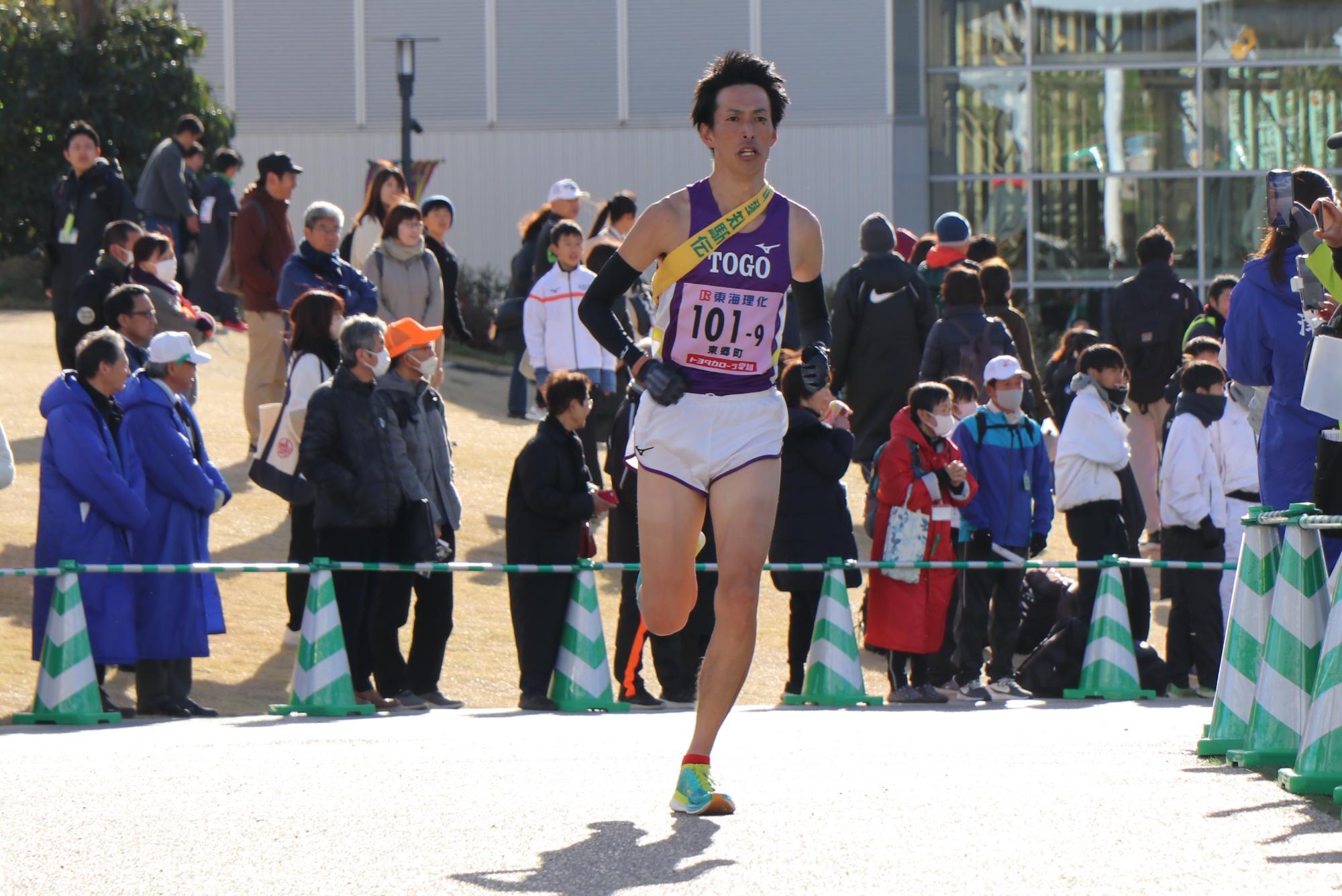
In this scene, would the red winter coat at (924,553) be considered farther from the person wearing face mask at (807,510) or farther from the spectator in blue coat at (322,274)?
the spectator in blue coat at (322,274)

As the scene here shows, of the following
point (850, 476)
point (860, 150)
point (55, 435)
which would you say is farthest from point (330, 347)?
point (860, 150)

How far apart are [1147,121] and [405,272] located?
60.8ft

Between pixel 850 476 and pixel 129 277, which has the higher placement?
pixel 129 277

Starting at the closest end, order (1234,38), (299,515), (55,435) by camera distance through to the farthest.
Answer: (55,435), (299,515), (1234,38)

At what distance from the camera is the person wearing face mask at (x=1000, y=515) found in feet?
39.1

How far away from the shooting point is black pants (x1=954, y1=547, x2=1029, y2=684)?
11852 millimetres

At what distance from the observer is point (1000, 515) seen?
39.4 feet

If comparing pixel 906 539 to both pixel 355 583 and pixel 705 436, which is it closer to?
pixel 355 583

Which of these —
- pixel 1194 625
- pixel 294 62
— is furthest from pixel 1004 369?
pixel 294 62

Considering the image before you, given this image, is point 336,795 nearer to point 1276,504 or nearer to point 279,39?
point 1276,504

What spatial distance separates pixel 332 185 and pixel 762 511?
27.8 m

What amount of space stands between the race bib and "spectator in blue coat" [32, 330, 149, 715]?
4.68m

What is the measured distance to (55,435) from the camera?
1052 cm

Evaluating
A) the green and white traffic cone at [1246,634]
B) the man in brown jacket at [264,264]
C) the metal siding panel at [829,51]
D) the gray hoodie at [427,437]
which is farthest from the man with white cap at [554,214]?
the metal siding panel at [829,51]
